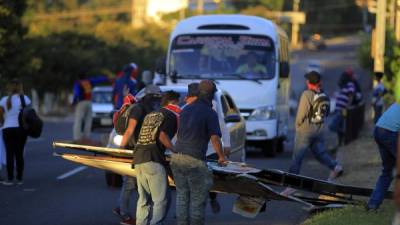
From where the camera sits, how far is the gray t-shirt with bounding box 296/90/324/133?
14.2m

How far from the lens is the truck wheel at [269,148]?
21047 millimetres

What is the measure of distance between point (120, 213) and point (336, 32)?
113747mm

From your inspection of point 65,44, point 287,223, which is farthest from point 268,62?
point 65,44

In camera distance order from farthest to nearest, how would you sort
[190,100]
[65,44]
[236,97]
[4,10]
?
[65,44]
[4,10]
[236,97]
[190,100]

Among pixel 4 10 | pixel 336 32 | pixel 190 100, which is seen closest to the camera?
pixel 190 100

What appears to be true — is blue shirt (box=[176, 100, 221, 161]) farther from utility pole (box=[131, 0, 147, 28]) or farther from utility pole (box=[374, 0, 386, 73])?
utility pole (box=[131, 0, 147, 28])

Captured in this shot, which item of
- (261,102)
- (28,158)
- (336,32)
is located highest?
(261,102)

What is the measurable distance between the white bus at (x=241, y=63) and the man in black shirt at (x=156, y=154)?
10715 mm

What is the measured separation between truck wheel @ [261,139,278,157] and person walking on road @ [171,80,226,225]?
11690 millimetres

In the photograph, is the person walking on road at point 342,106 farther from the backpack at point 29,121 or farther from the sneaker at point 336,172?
the backpack at point 29,121

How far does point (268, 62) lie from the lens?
2116 centimetres

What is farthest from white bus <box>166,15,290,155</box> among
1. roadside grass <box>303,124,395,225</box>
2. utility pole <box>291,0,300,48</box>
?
utility pole <box>291,0,300,48</box>

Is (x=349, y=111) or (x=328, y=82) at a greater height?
(x=349, y=111)

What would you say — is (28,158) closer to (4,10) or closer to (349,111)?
(349,111)
